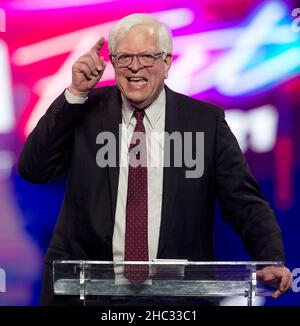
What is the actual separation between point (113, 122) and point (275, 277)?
73 centimetres

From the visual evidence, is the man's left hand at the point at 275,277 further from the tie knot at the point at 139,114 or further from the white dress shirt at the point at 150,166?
the tie knot at the point at 139,114

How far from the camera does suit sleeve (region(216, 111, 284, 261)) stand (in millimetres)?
1990

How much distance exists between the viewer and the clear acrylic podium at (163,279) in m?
1.53

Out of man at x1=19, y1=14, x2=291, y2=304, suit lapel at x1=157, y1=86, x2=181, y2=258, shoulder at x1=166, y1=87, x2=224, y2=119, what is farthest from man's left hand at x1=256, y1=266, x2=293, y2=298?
shoulder at x1=166, y1=87, x2=224, y2=119

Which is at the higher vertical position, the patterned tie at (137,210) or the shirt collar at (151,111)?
the shirt collar at (151,111)

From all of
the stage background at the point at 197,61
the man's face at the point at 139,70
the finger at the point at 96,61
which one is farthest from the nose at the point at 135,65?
the stage background at the point at 197,61

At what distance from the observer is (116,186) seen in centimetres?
203

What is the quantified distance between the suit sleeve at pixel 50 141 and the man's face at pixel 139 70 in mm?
133

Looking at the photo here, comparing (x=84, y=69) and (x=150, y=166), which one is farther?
(x=150, y=166)

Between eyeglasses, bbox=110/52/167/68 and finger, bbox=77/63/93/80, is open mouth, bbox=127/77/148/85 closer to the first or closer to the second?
eyeglasses, bbox=110/52/167/68

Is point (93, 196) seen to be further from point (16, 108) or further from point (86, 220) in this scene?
point (16, 108)

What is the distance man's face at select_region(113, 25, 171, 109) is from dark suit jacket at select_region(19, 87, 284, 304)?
9cm

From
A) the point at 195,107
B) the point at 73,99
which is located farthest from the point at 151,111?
the point at 73,99

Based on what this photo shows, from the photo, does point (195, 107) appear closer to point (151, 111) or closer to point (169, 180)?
point (151, 111)
